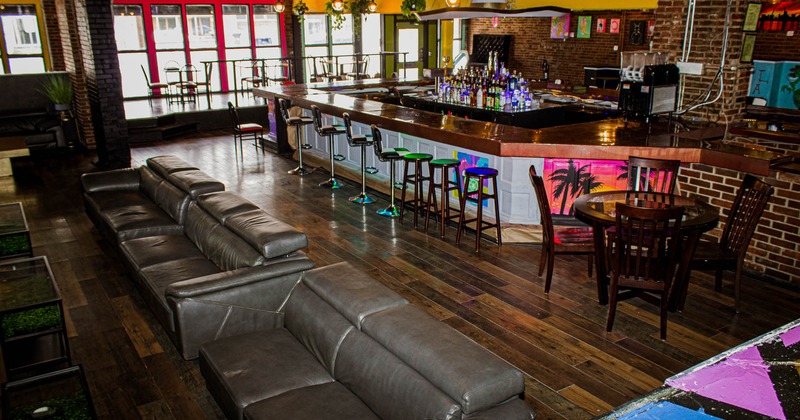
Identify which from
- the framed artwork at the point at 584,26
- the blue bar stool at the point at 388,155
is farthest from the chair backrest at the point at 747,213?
the framed artwork at the point at 584,26

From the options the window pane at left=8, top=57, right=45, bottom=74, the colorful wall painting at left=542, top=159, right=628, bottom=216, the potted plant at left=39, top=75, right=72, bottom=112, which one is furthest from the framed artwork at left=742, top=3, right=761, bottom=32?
the window pane at left=8, top=57, right=45, bottom=74

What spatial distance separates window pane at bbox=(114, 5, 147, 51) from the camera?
15.2 metres

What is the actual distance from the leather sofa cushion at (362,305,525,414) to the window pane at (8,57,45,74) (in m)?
14.3

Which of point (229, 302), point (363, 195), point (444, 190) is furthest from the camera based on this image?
point (363, 195)

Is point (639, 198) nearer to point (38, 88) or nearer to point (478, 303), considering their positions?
point (478, 303)

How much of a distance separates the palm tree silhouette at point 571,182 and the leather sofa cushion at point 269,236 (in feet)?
9.40

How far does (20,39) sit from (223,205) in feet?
40.1

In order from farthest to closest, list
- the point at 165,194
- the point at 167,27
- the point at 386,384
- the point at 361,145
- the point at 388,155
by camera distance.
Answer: the point at 167,27 < the point at 361,145 < the point at 388,155 < the point at 165,194 < the point at 386,384

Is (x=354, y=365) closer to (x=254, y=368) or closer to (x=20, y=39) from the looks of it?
(x=254, y=368)

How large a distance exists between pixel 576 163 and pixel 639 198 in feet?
3.86

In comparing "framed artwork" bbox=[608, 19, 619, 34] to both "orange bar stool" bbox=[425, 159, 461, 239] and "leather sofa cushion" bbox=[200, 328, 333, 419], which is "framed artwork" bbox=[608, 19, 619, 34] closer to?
"orange bar stool" bbox=[425, 159, 461, 239]

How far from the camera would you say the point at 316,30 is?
17.7 metres

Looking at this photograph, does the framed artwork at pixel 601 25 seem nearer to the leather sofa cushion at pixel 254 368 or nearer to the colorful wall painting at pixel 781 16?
the colorful wall painting at pixel 781 16

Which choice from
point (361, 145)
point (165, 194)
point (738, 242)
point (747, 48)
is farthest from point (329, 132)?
point (738, 242)
